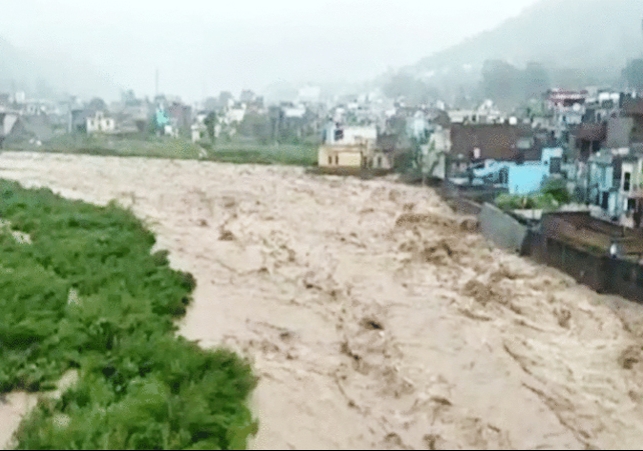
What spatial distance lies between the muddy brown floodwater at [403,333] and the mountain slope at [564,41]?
60.9 meters

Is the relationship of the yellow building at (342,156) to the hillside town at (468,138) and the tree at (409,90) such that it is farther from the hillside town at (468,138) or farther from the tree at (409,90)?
the tree at (409,90)

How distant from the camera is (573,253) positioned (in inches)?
451

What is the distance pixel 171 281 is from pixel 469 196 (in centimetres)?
867

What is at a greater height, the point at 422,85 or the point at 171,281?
the point at 422,85

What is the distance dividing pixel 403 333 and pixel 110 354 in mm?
2914

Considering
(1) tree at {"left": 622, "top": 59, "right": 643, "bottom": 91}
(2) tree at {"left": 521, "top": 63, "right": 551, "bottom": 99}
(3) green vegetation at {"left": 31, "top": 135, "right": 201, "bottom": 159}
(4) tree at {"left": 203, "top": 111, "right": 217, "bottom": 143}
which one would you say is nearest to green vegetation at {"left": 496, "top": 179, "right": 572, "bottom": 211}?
(3) green vegetation at {"left": 31, "top": 135, "right": 201, "bottom": 159}

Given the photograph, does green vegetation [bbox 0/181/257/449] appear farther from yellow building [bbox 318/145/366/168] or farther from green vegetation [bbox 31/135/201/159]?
green vegetation [bbox 31/135/201/159]

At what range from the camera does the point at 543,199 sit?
15969 mm

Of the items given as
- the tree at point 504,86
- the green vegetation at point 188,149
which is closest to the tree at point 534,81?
the tree at point 504,86

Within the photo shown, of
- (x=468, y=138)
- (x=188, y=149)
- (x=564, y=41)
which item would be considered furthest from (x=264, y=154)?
(x=564, y=41)

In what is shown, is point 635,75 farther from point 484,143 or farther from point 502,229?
point 502,229

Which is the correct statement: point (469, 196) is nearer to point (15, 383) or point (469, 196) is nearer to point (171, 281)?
point (171, 281)

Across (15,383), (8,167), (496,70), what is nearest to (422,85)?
(496,70)

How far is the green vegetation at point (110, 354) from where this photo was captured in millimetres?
5957
